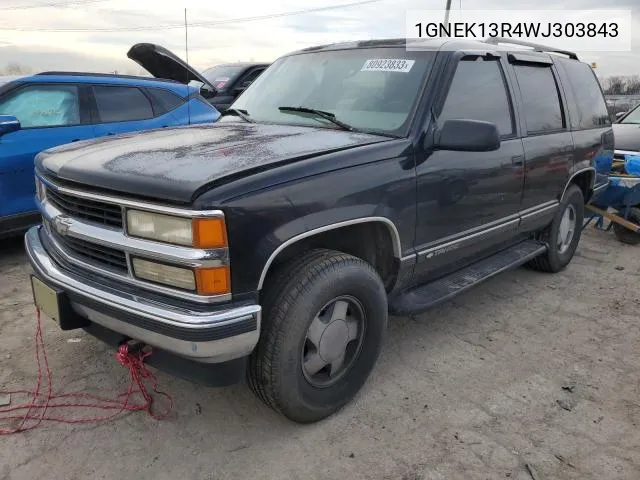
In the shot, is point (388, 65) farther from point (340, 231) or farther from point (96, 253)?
point (96, 253)

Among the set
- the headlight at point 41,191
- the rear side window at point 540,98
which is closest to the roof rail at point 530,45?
the rear side window at point 540,98

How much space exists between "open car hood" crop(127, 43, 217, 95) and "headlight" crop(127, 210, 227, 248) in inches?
184

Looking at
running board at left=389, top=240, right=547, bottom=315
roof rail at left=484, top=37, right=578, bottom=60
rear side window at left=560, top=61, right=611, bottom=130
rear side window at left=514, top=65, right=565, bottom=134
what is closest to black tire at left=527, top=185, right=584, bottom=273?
running board at left=389, top=240, right=547, bottom=315

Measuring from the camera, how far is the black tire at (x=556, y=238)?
4.74 metres

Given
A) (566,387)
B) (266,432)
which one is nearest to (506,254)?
(566,387)

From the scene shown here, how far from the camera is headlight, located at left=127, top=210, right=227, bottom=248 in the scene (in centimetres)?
210

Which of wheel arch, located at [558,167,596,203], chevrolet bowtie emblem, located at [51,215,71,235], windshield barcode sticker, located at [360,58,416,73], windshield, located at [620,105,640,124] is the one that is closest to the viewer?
chevrolet bowtie emblem, located at [51,215,71,235]

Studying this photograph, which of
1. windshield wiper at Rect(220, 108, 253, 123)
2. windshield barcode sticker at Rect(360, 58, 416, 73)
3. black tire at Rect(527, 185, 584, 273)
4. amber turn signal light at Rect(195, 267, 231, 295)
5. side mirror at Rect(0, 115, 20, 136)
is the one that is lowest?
black tire at Rect(527, 185, 584, 273)

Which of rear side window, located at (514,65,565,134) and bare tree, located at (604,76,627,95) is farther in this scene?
bare tree, located at (604,76,627,95)

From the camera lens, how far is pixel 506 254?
4.23 metres

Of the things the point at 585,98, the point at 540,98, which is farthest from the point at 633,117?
the point at 540,98

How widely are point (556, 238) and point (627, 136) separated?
371cm

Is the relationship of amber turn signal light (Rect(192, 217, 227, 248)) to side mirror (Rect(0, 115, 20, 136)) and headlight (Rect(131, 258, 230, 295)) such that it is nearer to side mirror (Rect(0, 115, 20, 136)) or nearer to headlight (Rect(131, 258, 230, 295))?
headlight (Rect(131, 258, 230, 295))

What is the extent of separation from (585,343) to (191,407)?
2618 millimetres
